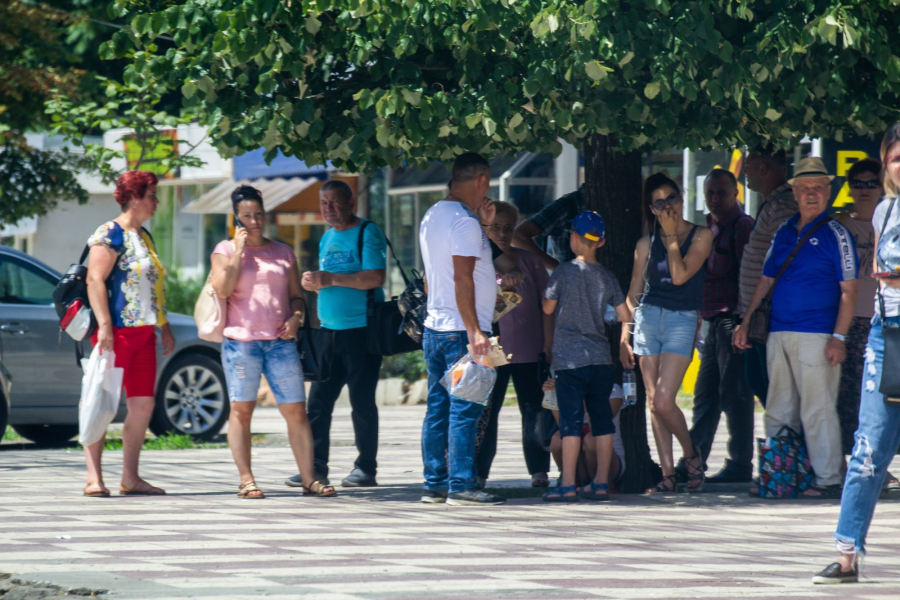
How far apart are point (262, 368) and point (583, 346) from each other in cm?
192

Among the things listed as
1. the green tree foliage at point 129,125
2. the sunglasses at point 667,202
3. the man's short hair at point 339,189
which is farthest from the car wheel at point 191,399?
the sunglasses at point 667,202

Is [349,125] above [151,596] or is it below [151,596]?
above

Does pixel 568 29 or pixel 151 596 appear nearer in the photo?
pixel 151 596

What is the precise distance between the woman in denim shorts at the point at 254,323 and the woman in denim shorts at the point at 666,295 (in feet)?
6.67

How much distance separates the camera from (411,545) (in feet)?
21.5

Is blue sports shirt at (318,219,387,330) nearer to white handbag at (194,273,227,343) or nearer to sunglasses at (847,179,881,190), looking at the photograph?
white handbag at (194,273,227,343)

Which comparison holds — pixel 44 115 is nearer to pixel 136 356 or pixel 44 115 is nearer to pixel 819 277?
pixel 136 356

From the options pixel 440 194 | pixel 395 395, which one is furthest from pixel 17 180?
pixel 440 194

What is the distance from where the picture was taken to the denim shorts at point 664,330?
8.52 meters

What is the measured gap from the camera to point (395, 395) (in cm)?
1870

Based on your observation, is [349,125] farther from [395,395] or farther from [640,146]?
[395,395]

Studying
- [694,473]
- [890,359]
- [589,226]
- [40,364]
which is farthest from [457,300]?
[40,364]

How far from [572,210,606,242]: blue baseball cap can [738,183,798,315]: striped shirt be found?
46.0 inches

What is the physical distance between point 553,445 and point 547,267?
1.19 meters
